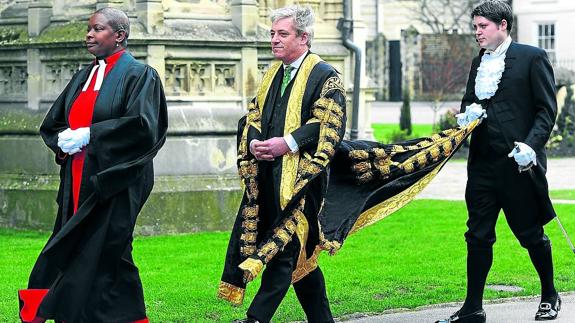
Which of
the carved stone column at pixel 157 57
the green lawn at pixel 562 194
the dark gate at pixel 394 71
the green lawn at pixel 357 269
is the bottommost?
the dark gate at pixel 394 71

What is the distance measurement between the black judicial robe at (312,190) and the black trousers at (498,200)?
0.61 meters

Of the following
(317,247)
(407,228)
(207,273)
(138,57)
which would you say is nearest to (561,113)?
(407,228)

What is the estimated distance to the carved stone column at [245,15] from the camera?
1470 centimetres

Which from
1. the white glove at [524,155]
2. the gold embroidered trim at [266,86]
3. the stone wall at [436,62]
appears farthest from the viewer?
the stone wall at [436,62]

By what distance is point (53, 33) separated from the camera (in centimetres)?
1445

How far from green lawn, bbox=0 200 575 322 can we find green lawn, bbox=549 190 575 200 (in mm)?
2793

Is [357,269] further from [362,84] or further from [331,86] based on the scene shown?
[362,84]

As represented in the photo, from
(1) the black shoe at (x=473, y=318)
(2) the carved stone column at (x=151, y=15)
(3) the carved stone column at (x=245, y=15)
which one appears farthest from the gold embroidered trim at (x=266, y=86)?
(3) the carved stone column at (x=245, y=15)

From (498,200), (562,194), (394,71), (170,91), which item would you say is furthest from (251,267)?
(394,71)

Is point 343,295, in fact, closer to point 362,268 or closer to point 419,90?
point 362,268

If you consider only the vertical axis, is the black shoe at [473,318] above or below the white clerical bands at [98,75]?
below

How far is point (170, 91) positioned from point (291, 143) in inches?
236

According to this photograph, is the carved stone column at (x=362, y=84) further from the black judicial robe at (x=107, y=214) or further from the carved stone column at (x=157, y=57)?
Result: the black judicial robe at (x=107, y=214)

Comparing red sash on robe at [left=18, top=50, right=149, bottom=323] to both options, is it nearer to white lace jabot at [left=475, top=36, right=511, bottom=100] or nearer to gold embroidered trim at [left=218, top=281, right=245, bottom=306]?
gold embroidered trim at [left=218, top=281, right=245, bottom=306]
